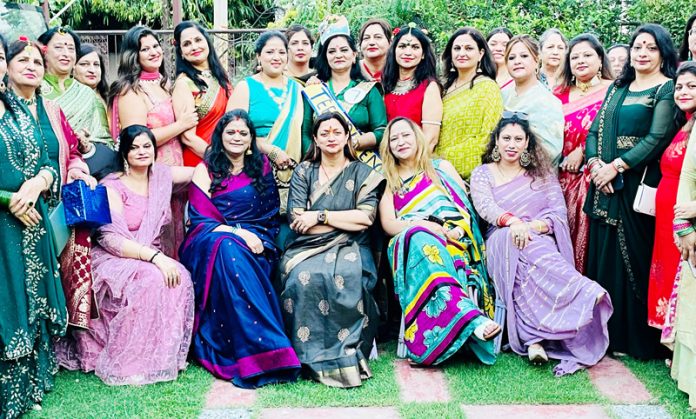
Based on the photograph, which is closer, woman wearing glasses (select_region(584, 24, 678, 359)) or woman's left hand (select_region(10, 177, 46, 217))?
woman's left hand (select_region(10, 177, 46, 217))

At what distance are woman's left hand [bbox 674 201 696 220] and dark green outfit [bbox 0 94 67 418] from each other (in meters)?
3.02

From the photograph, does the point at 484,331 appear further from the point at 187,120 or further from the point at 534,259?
the point at 187,120

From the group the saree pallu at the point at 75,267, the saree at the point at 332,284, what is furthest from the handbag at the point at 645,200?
the saree pallu at the point at 75,267

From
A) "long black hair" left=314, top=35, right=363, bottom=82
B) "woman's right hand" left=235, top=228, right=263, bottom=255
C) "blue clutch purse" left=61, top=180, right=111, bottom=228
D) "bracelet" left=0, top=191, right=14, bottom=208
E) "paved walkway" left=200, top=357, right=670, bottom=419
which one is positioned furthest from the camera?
"long black hair" left=314, top=35, right=363, bottom=82

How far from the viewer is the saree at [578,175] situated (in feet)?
15.4

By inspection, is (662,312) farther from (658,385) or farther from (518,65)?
(518,65)

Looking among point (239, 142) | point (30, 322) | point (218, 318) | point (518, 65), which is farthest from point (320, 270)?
point (518, 65)

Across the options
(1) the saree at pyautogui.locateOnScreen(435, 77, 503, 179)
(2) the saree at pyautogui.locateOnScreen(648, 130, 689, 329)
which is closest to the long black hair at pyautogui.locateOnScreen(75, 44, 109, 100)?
(1) the saree at pyautogui.locateOnScreen(435, 77, 503, 179)

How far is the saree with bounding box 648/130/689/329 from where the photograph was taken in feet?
13.3

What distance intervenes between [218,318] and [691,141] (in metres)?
2.61

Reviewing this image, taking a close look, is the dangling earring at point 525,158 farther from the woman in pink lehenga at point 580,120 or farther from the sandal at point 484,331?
the sandal at point 484,331

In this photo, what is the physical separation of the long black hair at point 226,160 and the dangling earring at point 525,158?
1552 mm

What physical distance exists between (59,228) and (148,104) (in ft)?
3.77

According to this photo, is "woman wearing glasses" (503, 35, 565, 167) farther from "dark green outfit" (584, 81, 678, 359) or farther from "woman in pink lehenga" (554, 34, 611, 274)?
"dark green outfit" (584, 81, 678, 359)
